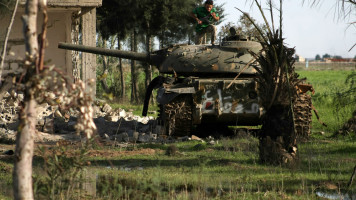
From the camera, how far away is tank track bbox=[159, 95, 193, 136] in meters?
12.6

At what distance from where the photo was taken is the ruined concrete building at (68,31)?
652 inches

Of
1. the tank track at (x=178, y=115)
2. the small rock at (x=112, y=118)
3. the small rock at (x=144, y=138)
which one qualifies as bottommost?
the small rock at (x=144, y=138)

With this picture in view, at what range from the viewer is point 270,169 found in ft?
27.3

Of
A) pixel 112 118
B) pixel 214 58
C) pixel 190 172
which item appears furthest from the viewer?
pixel 112 118

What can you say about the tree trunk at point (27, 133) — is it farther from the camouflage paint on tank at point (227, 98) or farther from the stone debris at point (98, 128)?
the camouflage paint on tank at point (227, 98)

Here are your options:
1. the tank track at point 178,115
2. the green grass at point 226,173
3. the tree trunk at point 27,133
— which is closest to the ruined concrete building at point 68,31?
the tank track at point 178,115

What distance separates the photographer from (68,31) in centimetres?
1923

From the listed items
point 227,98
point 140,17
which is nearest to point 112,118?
point 227,98

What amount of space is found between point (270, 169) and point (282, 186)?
1.57 m

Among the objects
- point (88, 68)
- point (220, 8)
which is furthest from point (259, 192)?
point (220, 8)

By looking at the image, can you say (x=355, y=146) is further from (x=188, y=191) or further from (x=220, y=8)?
(x=220, y=8)

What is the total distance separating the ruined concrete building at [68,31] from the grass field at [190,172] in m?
6.23

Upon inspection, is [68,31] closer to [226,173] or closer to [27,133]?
[226,173]

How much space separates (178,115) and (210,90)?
0.83 m
